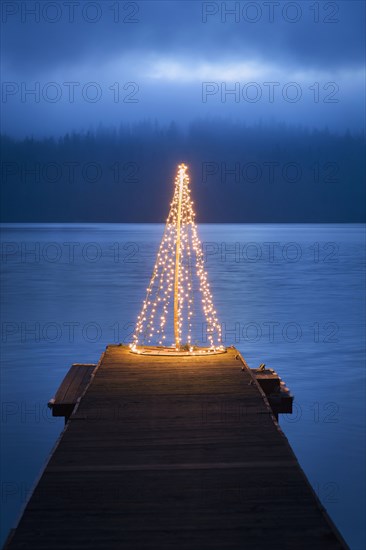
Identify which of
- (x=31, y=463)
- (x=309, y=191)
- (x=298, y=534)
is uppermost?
(x=309, y=191)

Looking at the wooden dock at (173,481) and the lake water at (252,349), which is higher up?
the wooden dock at (173,481)

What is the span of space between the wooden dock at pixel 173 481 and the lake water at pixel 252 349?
5.26 feet

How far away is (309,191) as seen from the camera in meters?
186

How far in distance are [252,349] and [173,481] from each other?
38.2 ft

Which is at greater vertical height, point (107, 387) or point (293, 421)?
point (107, 387)

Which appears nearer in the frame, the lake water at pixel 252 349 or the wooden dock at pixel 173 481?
the wooden dock at pixel 173 481

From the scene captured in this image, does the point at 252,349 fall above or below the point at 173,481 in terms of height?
below

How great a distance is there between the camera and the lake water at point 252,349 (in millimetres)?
9055

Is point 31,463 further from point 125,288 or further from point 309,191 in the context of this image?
point 309,191

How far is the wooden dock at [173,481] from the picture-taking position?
449cm

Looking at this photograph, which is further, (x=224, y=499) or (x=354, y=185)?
(x=354, y=185)

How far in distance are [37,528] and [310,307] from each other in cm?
2192

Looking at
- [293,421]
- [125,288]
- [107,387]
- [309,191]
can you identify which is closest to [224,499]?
[107,387]

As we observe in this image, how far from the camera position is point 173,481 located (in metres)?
5.45
